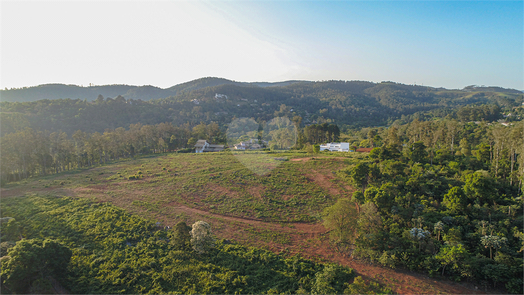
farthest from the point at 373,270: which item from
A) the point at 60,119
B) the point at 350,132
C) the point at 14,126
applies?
the point at 60,119

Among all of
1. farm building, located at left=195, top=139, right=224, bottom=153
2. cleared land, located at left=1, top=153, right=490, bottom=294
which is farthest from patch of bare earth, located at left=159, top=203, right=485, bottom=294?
farm building, located at left=195, top=139, right=224, bottom=153

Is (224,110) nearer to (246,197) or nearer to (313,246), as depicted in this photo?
(246,197)

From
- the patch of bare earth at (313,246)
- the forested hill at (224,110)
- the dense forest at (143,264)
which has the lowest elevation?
the patch of bare earth at (313,246)

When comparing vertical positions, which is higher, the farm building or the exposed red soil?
the farm building

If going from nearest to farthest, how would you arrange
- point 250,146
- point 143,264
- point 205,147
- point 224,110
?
point 143,264 < point 205,147 < point 250,146 < point 224,110

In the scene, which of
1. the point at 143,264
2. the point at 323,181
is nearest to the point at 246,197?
the point at 323,181

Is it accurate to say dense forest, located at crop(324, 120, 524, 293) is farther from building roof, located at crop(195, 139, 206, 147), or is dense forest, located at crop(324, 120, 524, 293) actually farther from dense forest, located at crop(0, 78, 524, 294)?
building roof, located at crop(195, 139, 206, 147)

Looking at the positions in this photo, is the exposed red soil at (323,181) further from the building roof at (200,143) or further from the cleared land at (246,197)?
the building roof at (200,143)

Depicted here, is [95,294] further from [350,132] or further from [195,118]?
[195,118]

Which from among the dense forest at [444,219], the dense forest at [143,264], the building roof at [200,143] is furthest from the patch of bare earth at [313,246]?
the building roof at [200,143]
